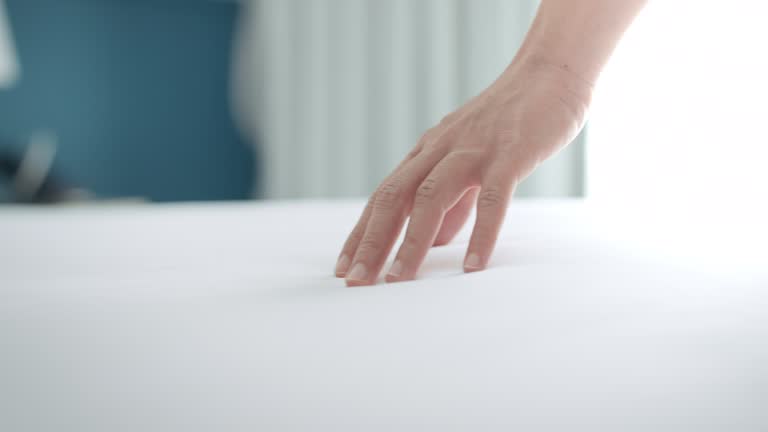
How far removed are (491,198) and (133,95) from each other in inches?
141

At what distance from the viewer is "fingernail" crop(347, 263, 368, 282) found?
0.53m

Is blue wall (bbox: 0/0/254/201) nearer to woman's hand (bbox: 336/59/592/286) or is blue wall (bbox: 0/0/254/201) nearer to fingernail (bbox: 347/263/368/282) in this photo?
woman's hand (bbox: 336/59/592/286)

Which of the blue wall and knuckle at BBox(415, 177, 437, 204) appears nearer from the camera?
knuckle at BBox(415, 177, 437, 204)

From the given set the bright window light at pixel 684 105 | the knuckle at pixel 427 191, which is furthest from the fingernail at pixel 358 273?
the bright window light at pixel 684 105

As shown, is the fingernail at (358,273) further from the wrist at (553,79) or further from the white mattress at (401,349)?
the wrist at (553,79)

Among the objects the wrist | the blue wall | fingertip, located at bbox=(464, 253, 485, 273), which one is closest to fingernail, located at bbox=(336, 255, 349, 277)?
fingertip, located at bbox=(464, 253, 485, 273)

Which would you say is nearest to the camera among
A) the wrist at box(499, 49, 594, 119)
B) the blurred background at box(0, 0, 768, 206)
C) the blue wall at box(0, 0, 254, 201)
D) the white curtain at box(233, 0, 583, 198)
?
the wrist at box(499, 49, 594, 119)

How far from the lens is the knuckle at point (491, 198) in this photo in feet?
1.99

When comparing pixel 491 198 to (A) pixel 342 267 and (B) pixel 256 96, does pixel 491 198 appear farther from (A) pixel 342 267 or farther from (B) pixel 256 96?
(B) pixel 256 96

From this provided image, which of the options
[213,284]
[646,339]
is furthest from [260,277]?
[646,339]

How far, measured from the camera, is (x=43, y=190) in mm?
3473

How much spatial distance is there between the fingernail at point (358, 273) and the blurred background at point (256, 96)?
2.51 metres

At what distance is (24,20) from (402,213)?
3550mm

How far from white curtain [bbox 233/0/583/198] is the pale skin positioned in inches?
97.1
